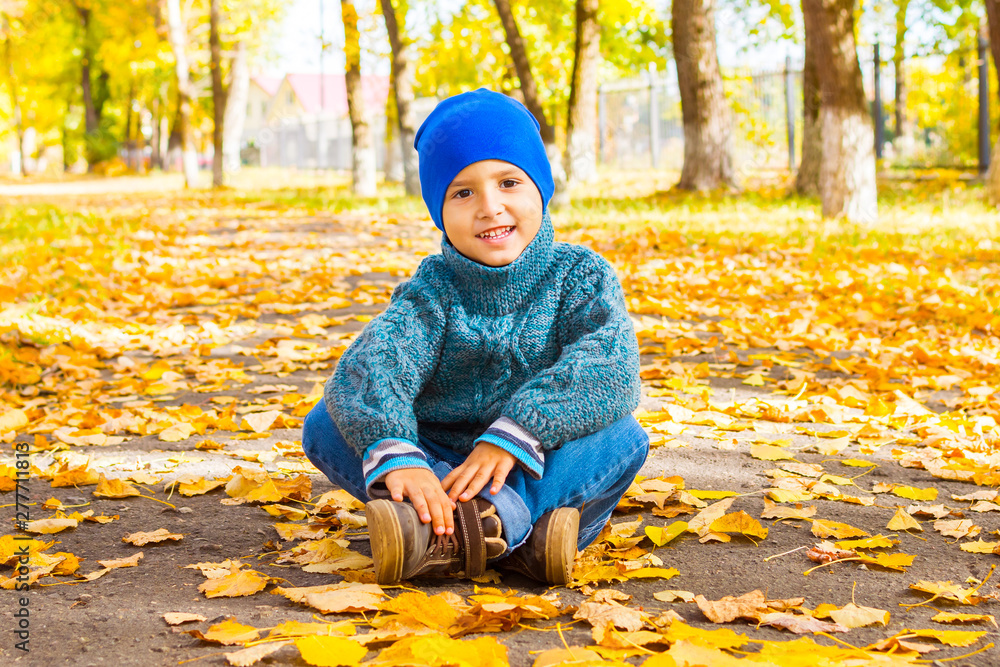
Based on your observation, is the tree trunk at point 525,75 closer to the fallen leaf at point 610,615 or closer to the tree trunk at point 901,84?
the fallen leaf at point 610,615

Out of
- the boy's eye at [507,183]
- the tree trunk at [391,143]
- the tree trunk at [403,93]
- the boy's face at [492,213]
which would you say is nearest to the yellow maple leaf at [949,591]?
the boy's face at [492,213]

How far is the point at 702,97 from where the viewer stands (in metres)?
12.1

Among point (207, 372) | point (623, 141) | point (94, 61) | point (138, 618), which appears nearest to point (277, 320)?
point (207, 372)

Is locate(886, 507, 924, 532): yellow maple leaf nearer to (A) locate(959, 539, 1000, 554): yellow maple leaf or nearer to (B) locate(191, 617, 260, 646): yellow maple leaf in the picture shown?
(A) locate(959, 539, 1000, 554): yellow maple leaf

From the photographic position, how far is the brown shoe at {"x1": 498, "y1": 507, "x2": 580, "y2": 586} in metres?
1.96

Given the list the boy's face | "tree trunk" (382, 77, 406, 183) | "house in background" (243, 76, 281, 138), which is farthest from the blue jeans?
"house in background" (243, 76, 281, 138)

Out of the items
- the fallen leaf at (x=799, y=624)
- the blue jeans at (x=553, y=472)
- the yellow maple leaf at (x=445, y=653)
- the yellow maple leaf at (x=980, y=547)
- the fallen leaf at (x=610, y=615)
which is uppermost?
the blue jeans at (x=553, y=472)

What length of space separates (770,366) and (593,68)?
11.1 metres

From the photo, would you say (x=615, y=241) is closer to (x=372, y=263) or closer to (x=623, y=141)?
(x=372, y=263)

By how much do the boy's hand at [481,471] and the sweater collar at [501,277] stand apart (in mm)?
412

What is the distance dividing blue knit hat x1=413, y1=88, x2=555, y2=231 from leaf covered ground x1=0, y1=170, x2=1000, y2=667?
0.95 m

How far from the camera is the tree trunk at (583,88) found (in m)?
13.8

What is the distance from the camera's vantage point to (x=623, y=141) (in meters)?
23.3

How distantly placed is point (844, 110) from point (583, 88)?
656 cm
